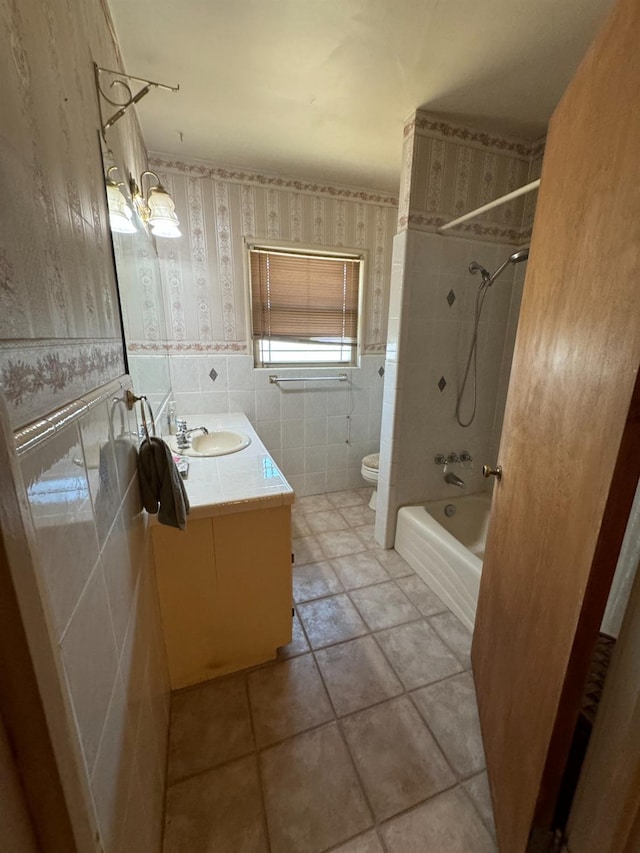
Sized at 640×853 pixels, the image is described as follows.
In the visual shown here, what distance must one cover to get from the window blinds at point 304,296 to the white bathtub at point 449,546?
4.91ft

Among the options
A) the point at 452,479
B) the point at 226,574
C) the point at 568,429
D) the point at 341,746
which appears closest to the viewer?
the point at 568,429

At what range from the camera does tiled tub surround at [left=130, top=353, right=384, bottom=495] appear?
2504 mm

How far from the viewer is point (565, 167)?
86cm

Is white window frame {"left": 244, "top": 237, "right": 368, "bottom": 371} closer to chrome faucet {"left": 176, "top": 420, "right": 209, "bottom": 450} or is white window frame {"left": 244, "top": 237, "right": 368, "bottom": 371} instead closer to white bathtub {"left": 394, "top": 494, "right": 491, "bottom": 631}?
chrome faucet {"left": 176, "top": 420, "right": 209, "bottom": 450}

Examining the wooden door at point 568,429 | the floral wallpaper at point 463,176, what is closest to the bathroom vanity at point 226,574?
the wooden door at point 568,429

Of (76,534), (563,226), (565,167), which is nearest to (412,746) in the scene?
(76,534)

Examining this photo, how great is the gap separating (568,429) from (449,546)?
3.95 ft

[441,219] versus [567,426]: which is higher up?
[441,219]

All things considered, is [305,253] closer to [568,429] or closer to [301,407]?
[301,407]

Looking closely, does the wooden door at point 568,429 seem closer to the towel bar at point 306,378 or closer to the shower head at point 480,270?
the shower head at point 480,270

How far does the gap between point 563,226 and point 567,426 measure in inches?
20.0

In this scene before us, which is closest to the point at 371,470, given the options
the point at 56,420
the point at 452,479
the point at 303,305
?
the point at 452,479

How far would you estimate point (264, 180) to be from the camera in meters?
2.33

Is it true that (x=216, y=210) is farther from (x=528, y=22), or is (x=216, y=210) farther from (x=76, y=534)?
(x=76, y=534)
